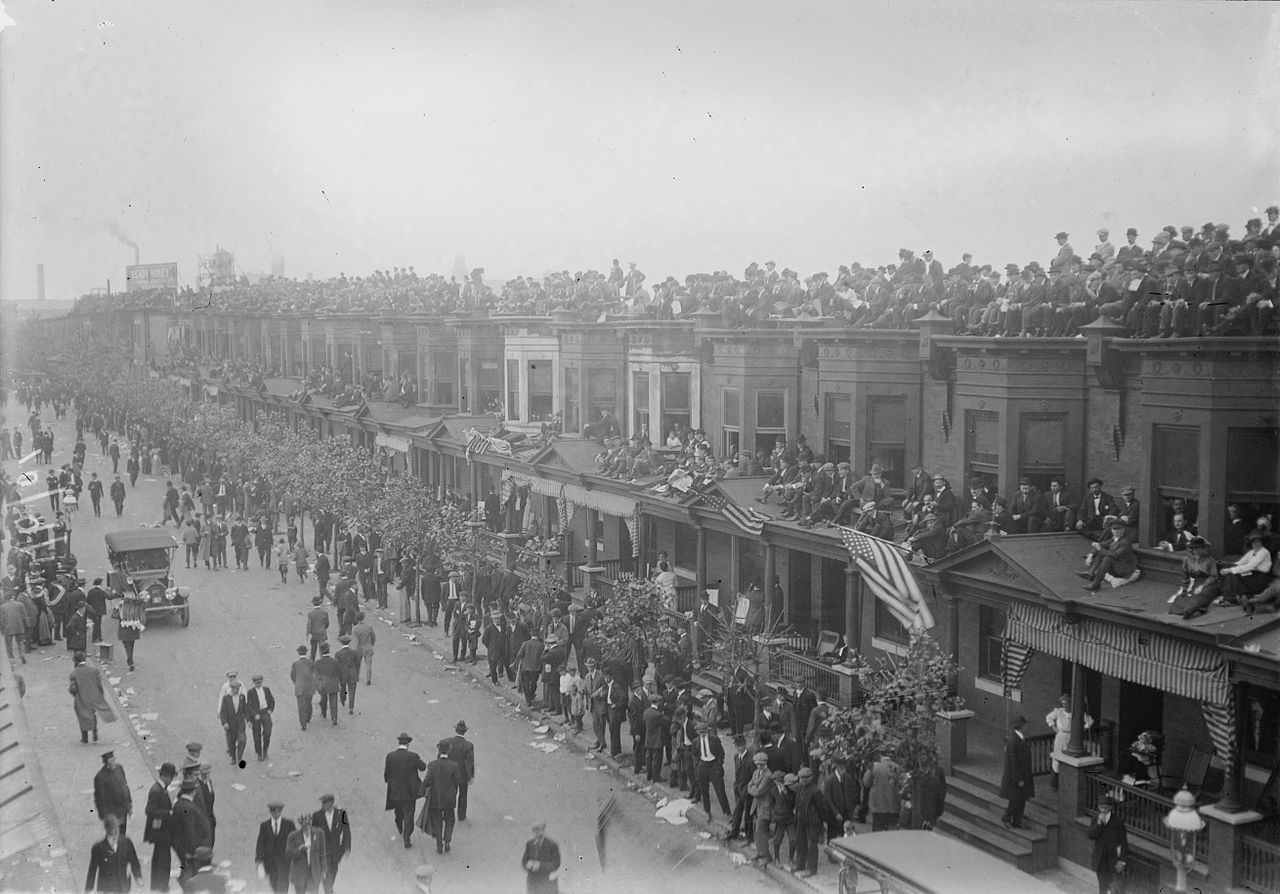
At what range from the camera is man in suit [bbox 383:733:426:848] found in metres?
18.5

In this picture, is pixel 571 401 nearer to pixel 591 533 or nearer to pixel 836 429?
pixel 591 533

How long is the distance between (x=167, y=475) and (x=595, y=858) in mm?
44751

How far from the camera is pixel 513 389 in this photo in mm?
42125

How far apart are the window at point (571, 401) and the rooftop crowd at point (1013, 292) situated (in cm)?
183

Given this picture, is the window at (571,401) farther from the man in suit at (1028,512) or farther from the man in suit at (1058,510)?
the man in suit at (1058,510)

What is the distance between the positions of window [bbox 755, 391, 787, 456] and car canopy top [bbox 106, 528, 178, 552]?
1518cm

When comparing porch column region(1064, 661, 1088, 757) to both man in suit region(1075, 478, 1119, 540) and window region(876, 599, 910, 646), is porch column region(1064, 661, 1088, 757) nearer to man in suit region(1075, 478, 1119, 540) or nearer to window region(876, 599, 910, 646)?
man in suit region(1075, 478, 1119, 540)

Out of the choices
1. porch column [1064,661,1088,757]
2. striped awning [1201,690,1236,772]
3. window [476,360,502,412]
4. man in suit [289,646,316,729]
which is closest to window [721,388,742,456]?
man in suit [289,646,316,729]

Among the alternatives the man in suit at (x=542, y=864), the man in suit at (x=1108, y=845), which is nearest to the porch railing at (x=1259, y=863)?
the man in suit at (x=1108, y=845)

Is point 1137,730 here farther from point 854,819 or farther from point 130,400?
point 130,400

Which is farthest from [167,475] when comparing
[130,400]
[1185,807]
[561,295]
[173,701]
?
[1185,807]

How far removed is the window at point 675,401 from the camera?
3331 centimetres

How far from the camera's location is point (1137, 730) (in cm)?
1858

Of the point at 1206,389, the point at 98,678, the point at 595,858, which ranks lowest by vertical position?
the point at 595,858
